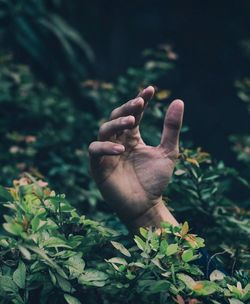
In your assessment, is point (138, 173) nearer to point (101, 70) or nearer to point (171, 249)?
point (171, 249)

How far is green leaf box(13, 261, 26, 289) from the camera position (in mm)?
1268

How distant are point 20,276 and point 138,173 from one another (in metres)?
0.56

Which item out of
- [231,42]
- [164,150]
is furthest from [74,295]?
[231,42]

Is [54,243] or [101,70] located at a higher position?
[101,70]

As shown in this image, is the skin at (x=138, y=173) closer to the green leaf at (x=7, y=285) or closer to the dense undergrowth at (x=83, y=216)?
the dense undergrowth at (x=83, y=216)

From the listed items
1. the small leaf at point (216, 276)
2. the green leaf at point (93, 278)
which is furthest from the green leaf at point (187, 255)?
the green leaf at point (93, 278)

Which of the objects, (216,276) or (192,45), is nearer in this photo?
(216,276)

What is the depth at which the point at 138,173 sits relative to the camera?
5.50 feet

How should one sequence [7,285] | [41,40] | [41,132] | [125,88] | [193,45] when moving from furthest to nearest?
[193,45] < [41,40] < [125,88] < [41,132] < [7,285]

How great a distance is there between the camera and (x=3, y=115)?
3.08m

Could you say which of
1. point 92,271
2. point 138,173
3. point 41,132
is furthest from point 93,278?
point 41,132

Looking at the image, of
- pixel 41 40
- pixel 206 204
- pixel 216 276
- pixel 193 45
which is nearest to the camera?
pixel 216 276

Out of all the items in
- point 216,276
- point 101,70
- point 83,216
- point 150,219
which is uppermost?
point 101,70

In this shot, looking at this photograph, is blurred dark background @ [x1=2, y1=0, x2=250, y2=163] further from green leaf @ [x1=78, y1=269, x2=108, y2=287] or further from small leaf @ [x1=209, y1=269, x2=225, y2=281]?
green leaf @ [x1=78, y1=269, x2=108, y2=287]
